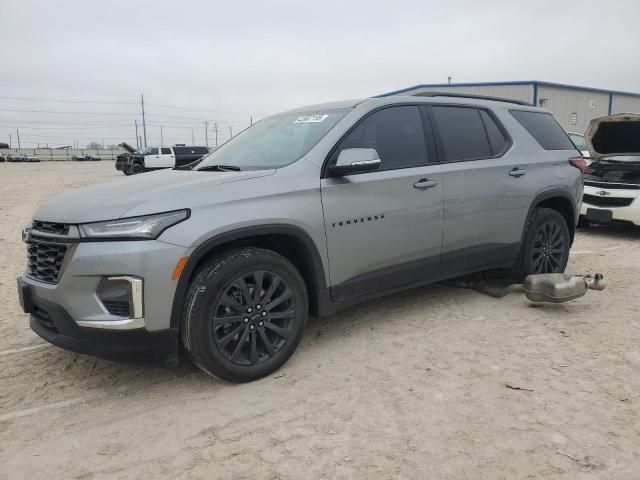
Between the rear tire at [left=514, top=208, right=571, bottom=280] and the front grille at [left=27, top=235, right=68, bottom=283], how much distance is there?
3845 millimetres

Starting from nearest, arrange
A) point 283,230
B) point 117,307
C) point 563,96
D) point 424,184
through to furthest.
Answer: point 117,307 → point 283,230 → point 424,184 → point 563,96

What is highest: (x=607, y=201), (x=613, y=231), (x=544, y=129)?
(x=544, y=129)

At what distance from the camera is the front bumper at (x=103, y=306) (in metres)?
2.72

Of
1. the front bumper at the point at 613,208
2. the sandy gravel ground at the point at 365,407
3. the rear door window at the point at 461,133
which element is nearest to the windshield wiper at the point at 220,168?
the sandy gravel ground at the point at 365,407

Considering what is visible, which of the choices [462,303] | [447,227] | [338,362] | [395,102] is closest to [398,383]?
[338,362]

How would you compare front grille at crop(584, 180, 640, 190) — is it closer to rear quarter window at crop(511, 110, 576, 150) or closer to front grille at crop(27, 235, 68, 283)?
rear quarter window at crop(511, 110, 576, 150)

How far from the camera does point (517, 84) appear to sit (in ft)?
85.5

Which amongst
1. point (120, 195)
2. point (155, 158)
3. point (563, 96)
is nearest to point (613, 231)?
point (120, 195)

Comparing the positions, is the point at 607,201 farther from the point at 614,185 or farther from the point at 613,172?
the point at 613,172

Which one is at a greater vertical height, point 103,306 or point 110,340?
point 103,306

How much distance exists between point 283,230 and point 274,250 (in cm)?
26

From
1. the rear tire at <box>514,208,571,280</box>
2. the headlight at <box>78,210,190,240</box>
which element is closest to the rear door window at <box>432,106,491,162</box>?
the rear tire at <box>514,208,571,280</box>

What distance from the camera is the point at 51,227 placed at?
9.80ft

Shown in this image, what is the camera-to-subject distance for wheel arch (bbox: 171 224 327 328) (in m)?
2.86
